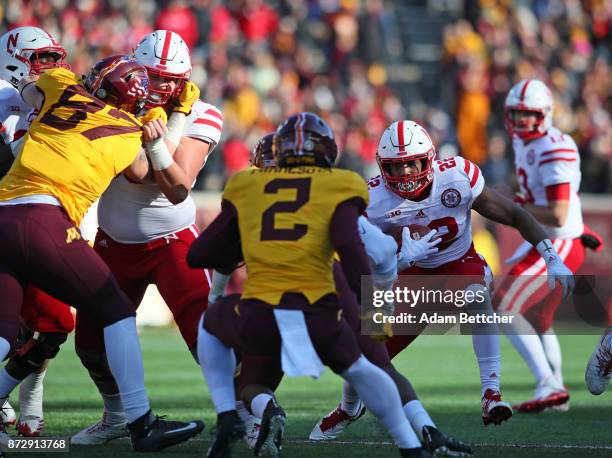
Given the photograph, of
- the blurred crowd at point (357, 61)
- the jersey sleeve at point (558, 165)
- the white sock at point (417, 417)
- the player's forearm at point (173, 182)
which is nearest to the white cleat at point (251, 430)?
the white sock at point (417, 417)

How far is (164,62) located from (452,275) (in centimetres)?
206

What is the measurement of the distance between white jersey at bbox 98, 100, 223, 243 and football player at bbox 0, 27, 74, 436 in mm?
545

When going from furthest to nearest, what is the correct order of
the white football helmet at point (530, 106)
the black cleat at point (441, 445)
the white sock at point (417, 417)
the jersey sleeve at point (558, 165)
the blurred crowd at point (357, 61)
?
the blurred crowd at point (357, 61) → the white football helmet at point (530, 106) → the jersey sleeve at point (558, 165) → the white sock at point (417, 417) → the black cleat at point (441, 445)

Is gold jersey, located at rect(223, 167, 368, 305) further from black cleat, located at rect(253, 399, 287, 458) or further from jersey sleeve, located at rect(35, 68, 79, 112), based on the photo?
jersey sleeve, located at rect(35, 68, 79, 112)

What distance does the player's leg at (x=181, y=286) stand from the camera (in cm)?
623

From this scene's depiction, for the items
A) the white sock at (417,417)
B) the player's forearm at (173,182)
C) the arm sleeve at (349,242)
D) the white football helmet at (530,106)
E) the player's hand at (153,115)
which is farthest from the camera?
the white football helmet at (530,106)

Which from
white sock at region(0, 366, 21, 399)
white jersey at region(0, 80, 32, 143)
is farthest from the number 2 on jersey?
white jersey at region(0, 80, 32, 143)

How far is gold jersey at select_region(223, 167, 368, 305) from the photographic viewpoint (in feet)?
16.0

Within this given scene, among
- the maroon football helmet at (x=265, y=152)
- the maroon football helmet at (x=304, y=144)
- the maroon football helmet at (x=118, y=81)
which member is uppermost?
the maroon football helmet at (x=118, y=81)

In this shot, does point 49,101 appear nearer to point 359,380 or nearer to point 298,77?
point 359,380

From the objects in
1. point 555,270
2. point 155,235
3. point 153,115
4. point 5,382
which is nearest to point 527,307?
point 555,270

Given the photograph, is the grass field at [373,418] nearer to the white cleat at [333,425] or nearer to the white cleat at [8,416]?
the white cleat at [333,425]

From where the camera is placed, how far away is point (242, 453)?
19.1ft

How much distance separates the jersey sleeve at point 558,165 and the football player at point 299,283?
13.3 ft
